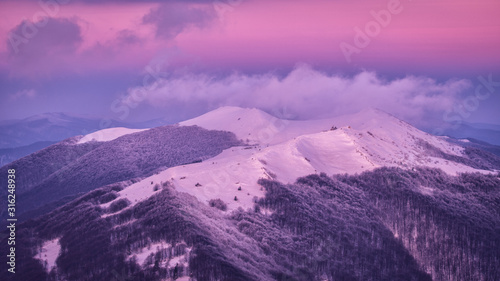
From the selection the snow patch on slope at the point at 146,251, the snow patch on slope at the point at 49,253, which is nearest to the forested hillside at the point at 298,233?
the snow patch on slope at the point at 146,251

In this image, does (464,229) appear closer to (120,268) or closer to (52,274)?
(120,268)

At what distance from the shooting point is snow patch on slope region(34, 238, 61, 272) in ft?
214

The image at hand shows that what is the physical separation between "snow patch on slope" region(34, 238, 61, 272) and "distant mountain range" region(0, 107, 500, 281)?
0.29 m

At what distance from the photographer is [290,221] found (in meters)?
75.6

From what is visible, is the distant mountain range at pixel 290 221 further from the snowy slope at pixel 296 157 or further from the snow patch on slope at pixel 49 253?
the snowy slope at pixel 296 157

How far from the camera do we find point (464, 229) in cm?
8050

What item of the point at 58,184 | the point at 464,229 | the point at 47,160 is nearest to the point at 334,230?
the point at 464,229

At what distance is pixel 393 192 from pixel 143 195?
47739 millimetres

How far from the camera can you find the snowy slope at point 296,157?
8156cm

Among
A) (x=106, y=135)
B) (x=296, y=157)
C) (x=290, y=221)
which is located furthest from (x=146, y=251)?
(x=106, y=135)

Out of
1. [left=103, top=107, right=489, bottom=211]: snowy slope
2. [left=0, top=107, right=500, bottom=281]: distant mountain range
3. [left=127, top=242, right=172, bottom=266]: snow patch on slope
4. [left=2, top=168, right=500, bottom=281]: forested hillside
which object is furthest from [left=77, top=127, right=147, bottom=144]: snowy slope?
[left=127, top=242, right=172, bottom=266]: snow patch on slope

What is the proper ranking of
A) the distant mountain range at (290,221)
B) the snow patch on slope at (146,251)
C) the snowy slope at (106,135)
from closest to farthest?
1. the snow patch on slope at (146,251)
2. the distant mountain range at (290,221)
3. the snowy slope at (106,135)

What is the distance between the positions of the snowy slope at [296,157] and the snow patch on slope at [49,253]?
542 inches

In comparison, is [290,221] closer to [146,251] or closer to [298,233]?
[298,233]
